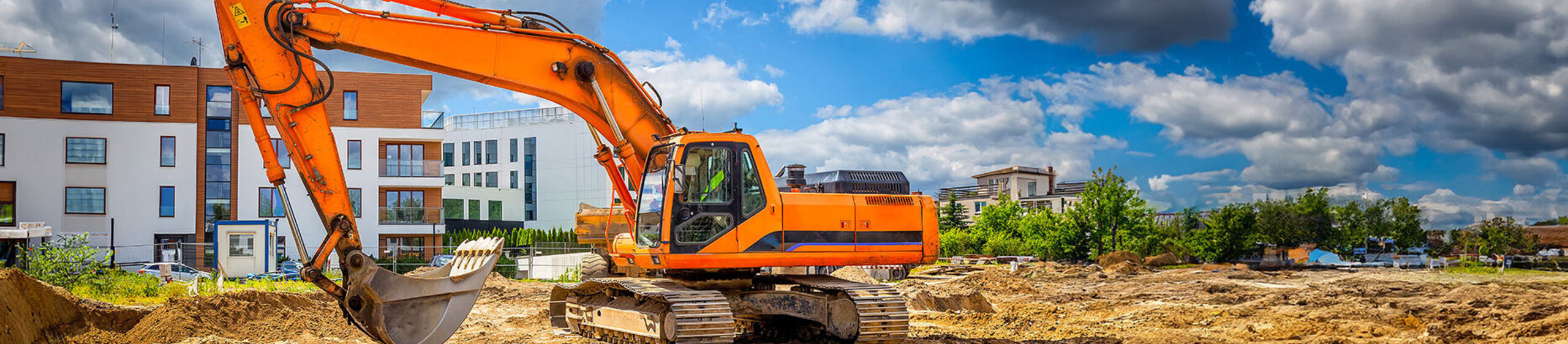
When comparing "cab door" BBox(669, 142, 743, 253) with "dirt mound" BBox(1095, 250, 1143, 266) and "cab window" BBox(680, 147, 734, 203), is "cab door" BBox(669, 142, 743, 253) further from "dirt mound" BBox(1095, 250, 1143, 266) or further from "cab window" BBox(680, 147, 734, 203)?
"dirt mound" BBox(1095, 250, 1143, 266)

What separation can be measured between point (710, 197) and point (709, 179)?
199 mm

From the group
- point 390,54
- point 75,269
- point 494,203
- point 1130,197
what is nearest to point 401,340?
point 390,54

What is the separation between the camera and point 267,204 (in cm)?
4862

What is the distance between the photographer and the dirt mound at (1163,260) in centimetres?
4400

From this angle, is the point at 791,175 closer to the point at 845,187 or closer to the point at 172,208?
the point at 845,187

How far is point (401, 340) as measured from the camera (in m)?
11.1

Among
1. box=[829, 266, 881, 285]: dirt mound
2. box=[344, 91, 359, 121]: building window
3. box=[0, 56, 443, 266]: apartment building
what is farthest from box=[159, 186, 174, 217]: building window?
box=[829, 266, 881, 285]: dirt mound

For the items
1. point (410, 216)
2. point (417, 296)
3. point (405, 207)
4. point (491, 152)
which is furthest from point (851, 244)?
point (491, 152)

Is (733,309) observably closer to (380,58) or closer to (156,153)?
(380,58)

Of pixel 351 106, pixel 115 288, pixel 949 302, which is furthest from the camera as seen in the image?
pixel 351 106

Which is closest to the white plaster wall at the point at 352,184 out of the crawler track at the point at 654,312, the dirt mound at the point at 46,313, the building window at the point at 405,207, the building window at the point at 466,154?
the building window at the point at 405,207

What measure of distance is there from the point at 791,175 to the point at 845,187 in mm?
774

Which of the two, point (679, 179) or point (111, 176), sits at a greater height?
point (111, 176)

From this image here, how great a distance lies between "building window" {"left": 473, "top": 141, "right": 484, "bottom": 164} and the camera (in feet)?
245
